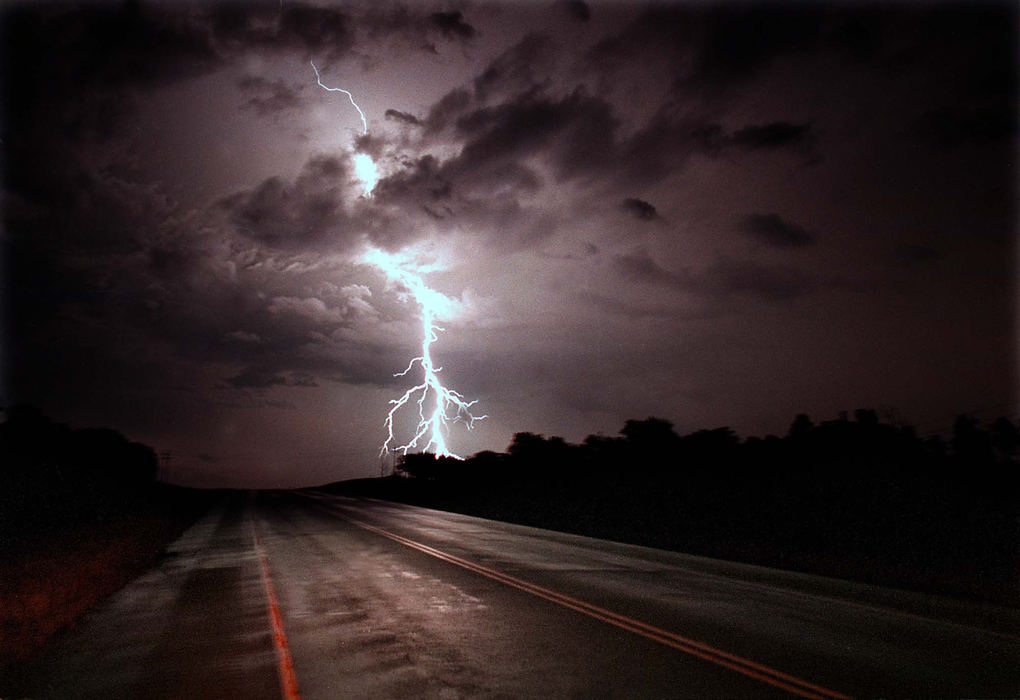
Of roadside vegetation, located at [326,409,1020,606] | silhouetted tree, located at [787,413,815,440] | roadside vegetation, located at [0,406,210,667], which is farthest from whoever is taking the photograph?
silhouetted tree, located at [787,413,815,440]

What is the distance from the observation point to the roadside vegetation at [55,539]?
10242mm

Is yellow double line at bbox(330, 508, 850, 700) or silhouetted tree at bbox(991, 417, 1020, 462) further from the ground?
silhouetted tree at bbox(991, 417, 1020, 462)

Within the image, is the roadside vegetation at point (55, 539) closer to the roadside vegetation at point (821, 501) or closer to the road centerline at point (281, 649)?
the road centerline at point (281, 649)

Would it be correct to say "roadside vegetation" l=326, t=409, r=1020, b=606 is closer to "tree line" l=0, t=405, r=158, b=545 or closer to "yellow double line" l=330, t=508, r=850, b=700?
"yellow double line" l=330, t=508, r=850, b=700

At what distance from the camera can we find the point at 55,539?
2478 cm

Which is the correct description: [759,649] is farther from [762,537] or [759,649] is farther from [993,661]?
[762,537]

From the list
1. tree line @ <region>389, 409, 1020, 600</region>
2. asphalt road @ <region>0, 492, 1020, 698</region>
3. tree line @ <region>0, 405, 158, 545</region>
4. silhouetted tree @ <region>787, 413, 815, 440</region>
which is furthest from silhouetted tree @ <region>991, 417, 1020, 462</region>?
tree line @ <region>0, 405, 158, 545</region>

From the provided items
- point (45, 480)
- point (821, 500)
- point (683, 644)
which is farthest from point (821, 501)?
point (45, 480)

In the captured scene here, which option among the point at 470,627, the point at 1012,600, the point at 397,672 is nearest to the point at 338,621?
the point at 470,627

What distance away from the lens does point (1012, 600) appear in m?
10.6

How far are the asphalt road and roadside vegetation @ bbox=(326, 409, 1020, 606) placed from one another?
3612 mm

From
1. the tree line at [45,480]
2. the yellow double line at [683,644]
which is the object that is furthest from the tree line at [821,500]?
the tree line at [45,480]

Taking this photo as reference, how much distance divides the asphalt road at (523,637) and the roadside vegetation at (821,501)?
361 cm

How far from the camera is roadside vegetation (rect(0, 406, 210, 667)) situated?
33.6ft
